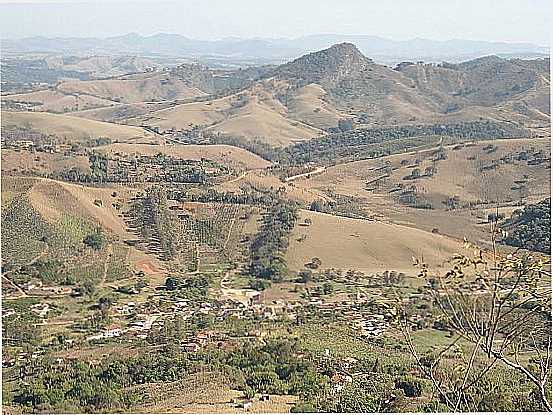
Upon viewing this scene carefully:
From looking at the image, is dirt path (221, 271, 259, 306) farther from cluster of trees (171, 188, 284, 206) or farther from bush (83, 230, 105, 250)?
cluster of trees (171, 188, 284, 206)

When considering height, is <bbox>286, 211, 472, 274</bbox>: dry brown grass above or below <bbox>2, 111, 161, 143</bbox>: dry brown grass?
above

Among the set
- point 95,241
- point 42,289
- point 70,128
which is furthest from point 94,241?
point 70,128

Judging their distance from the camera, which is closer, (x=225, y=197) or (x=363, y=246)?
(x=363, y=246)

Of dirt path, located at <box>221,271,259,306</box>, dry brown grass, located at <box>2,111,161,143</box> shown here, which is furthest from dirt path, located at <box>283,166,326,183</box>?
dirt path, located at <box>221,271,259,306</box>

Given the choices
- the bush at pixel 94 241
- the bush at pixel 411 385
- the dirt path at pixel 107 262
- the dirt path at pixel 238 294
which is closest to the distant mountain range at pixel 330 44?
the bush at pixel 411 385

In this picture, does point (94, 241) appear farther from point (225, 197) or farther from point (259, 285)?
point (225, 197)

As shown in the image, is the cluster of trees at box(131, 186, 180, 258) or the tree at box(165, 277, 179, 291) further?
the cluster of trees at box(131, 186, 180, 258)

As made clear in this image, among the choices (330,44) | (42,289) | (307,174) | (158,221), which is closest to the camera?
(330,44)

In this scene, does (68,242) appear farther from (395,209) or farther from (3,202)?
(395,209)

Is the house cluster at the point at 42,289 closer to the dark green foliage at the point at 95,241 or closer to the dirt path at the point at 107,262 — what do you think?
the dirt path at the point at 107,262

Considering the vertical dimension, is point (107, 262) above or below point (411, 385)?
below
